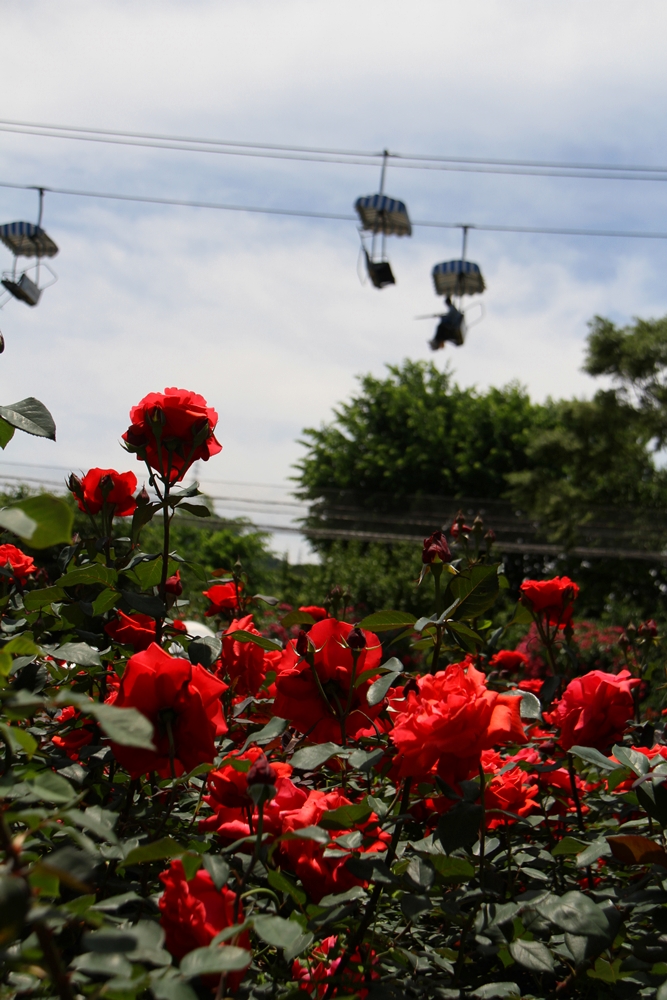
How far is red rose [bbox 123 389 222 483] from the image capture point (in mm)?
800

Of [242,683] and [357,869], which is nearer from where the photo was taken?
[357,869]

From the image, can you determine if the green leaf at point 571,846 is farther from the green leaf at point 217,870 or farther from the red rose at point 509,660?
the red rose at point 509,660

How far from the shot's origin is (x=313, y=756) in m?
0.60

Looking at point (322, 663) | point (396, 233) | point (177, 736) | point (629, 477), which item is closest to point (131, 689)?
point (177, 736)

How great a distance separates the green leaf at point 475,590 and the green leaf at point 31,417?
0.36 m

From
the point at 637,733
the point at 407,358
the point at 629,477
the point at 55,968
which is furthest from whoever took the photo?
the point at 407,358

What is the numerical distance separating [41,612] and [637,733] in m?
0.76

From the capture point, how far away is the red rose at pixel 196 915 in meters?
0.48

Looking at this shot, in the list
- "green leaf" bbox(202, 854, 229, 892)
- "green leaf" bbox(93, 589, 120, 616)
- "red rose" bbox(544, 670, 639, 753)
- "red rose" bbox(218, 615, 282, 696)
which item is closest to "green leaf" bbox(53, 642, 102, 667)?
"green leaf" bbox(93, 589, 120, 616)

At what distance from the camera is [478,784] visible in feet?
2.02

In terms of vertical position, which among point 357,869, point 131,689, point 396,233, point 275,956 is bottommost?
point 275,956

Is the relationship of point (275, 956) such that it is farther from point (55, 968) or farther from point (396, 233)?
point (396, 233)

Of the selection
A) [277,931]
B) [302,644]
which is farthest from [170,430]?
[277,931]

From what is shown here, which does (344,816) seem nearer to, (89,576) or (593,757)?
(593,757)
